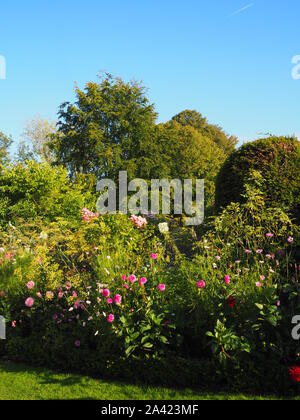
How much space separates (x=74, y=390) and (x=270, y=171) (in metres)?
4.54

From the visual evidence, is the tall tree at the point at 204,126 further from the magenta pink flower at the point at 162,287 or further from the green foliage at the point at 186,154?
the magenta pink flower at the point at 162,287

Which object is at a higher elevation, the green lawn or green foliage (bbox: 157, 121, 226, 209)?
green foliage (bbox: 157, 121, 226, 209)

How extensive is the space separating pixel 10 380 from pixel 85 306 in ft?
3.46

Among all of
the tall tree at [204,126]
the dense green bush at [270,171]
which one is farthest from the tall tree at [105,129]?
the dense green bush at [270,171]

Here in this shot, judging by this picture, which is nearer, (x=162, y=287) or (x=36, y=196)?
(x=162, y=287)

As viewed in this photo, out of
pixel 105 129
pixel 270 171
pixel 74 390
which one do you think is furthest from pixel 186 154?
pixel 74 390

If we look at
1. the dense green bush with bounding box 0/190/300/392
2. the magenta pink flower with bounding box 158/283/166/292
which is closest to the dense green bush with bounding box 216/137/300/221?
the dense green bush with bounding box 0/190/300/392

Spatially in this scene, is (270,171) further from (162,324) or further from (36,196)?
(36,196)

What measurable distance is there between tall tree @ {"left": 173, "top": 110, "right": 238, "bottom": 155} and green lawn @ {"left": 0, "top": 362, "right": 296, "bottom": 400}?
33593 mm

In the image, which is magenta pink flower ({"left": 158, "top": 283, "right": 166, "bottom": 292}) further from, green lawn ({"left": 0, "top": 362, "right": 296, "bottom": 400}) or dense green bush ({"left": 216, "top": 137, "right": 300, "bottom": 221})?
dense green bush ({"left": 216, "top": 137, "right": 300, "bottom": 221})

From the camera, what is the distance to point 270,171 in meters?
6.94

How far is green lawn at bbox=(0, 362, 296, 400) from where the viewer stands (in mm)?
3949

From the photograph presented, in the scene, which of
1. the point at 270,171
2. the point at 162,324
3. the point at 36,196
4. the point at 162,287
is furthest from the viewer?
the point at 36,196
